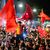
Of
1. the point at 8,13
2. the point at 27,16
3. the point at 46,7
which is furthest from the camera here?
the point at 46,7

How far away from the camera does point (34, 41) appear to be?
5.55 metres

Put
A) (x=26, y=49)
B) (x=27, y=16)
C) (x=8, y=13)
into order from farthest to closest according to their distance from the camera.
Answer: (x=27, y=16), (x=26, y=49), (x=8, y=13)

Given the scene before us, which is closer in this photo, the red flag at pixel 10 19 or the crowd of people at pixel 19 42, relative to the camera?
the red flag at pixel 10 19

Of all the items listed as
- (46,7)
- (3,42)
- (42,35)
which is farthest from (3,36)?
(46,7)

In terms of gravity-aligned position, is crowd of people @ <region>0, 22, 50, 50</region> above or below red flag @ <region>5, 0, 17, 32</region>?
below

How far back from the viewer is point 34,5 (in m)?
11.6

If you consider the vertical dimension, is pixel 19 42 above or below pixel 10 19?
below

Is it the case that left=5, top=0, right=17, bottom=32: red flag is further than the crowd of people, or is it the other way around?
the crowd of people

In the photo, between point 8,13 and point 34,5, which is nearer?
point 8,13

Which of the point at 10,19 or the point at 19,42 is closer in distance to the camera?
the point at 10,19

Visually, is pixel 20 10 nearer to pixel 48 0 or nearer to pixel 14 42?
pixel 48 0

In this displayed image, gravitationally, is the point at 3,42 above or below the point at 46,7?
below

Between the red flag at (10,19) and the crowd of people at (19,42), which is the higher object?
the red flag at (10,19)

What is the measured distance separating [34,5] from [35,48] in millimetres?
6571
